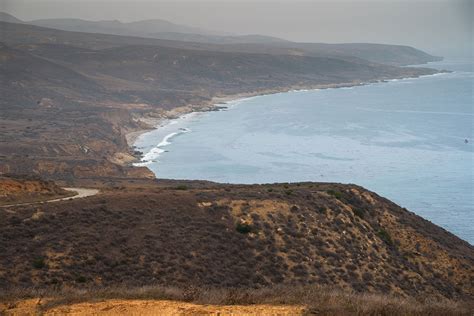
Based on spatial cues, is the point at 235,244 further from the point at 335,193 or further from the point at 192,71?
the point at 192,71

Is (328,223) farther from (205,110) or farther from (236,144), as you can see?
(205,110)

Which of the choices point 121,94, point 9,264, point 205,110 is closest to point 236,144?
point 205,110

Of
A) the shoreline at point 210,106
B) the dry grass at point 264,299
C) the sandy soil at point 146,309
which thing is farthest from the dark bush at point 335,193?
the shoreline at point 210,106

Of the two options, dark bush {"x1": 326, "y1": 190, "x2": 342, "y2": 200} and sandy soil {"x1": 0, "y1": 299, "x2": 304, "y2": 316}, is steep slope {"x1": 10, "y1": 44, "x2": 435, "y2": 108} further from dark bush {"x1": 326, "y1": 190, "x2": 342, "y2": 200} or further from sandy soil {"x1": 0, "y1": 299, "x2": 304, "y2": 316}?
sandy soil {"x1": 0, "y1": 299, "x2": 304, "y2": 316}

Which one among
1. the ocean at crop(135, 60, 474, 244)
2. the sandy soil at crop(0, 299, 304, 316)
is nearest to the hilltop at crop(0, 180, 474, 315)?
the sandy soil at crop(0, 299, 304, 316)

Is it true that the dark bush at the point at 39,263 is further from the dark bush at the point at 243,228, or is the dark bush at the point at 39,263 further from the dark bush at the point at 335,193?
the dark bush at the point at 335,193

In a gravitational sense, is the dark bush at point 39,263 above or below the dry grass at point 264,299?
below
